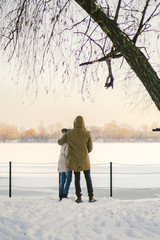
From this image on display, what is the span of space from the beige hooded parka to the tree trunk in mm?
2490

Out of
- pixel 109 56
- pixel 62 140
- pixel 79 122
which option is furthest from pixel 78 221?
pixel 109 56

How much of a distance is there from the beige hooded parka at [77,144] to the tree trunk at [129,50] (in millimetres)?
2490

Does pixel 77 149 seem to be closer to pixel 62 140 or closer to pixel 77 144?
pixel 77 144

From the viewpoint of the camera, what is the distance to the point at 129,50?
3938 millimetres

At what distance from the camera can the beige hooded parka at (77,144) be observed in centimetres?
629

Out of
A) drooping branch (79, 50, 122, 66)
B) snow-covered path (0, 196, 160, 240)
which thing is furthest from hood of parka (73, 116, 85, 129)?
drooping branch (79, 50, 122, 66)

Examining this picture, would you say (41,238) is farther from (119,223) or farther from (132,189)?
(132,189)

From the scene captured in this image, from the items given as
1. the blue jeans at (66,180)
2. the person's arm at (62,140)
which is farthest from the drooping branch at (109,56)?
the blue jeans at (66,180)

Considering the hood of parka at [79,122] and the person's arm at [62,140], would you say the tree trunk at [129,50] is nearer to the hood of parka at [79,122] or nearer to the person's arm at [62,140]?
the hood of parka at [79,122]

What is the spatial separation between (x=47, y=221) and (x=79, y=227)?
1.64 feet

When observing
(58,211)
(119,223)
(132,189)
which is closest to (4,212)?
(58,211)

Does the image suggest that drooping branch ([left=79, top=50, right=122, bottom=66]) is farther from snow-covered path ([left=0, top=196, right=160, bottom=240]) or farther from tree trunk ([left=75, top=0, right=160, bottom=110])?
snow-covered path ([left=0, top=196, right=160, bottom=240])

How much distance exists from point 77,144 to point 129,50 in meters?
2.75

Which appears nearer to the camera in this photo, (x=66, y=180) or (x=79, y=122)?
(x=79, y=122)
